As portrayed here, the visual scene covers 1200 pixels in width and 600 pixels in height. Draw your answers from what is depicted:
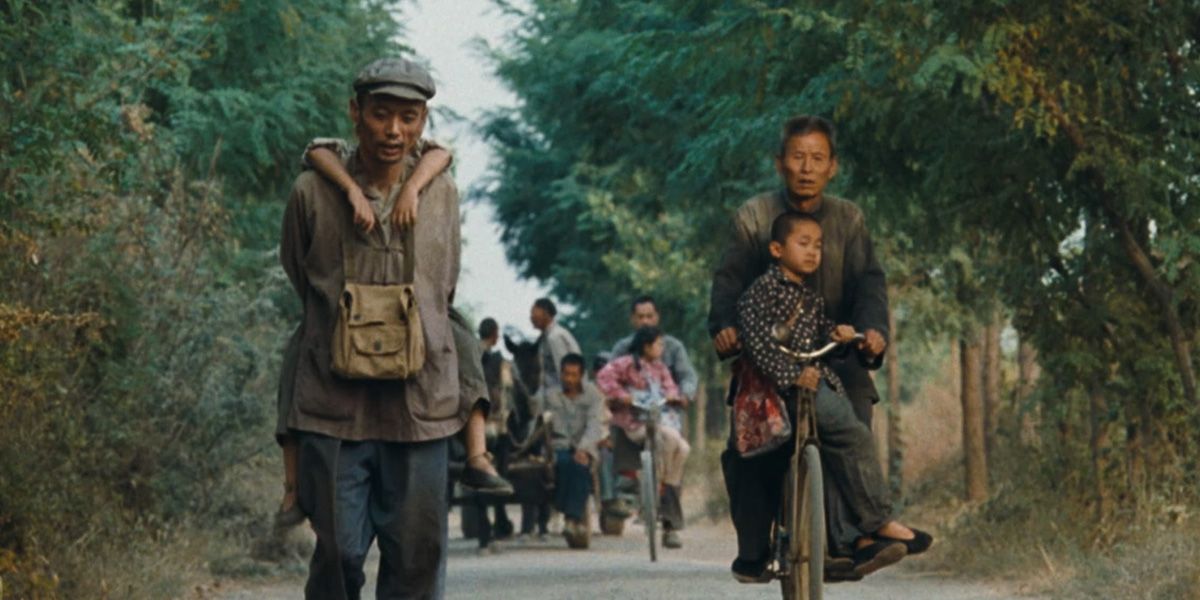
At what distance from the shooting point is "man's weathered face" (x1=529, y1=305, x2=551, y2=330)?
76.1ft

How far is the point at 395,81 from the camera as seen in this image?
7996 millimetres

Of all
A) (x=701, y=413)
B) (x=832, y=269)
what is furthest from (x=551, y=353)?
(x=701, y=413)

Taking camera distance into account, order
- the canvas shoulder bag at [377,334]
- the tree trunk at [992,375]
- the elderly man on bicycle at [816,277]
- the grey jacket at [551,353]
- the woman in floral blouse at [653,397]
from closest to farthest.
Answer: the canvas shoulder bag at [377,334] → the elderly man on bicycle at [816,277] → the woman in floral blouse at [653,397] → the grey jacket at [551,353] → the tree trunk at [992,375]

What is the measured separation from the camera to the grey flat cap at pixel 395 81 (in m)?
7.99

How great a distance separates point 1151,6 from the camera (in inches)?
556

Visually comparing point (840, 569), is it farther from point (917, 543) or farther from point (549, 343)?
point (549, 343)

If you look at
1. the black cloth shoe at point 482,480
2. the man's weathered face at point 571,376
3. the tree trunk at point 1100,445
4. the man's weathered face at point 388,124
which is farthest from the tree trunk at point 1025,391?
the man's weathered face at point 388,124

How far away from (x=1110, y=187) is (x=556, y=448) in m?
8.76

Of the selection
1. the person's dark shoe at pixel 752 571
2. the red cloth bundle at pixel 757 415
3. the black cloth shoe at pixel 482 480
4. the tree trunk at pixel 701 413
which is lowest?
the person's dark shoe at pixel 752 571

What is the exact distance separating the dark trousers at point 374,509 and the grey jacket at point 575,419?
14.1 m

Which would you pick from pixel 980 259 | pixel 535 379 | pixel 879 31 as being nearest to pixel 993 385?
pixel 535 379

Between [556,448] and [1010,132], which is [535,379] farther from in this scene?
[1010,132]

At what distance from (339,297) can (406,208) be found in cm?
34

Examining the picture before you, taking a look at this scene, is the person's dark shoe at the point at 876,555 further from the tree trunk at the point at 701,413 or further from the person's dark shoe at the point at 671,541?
the tree trunk at the point at 701,413
